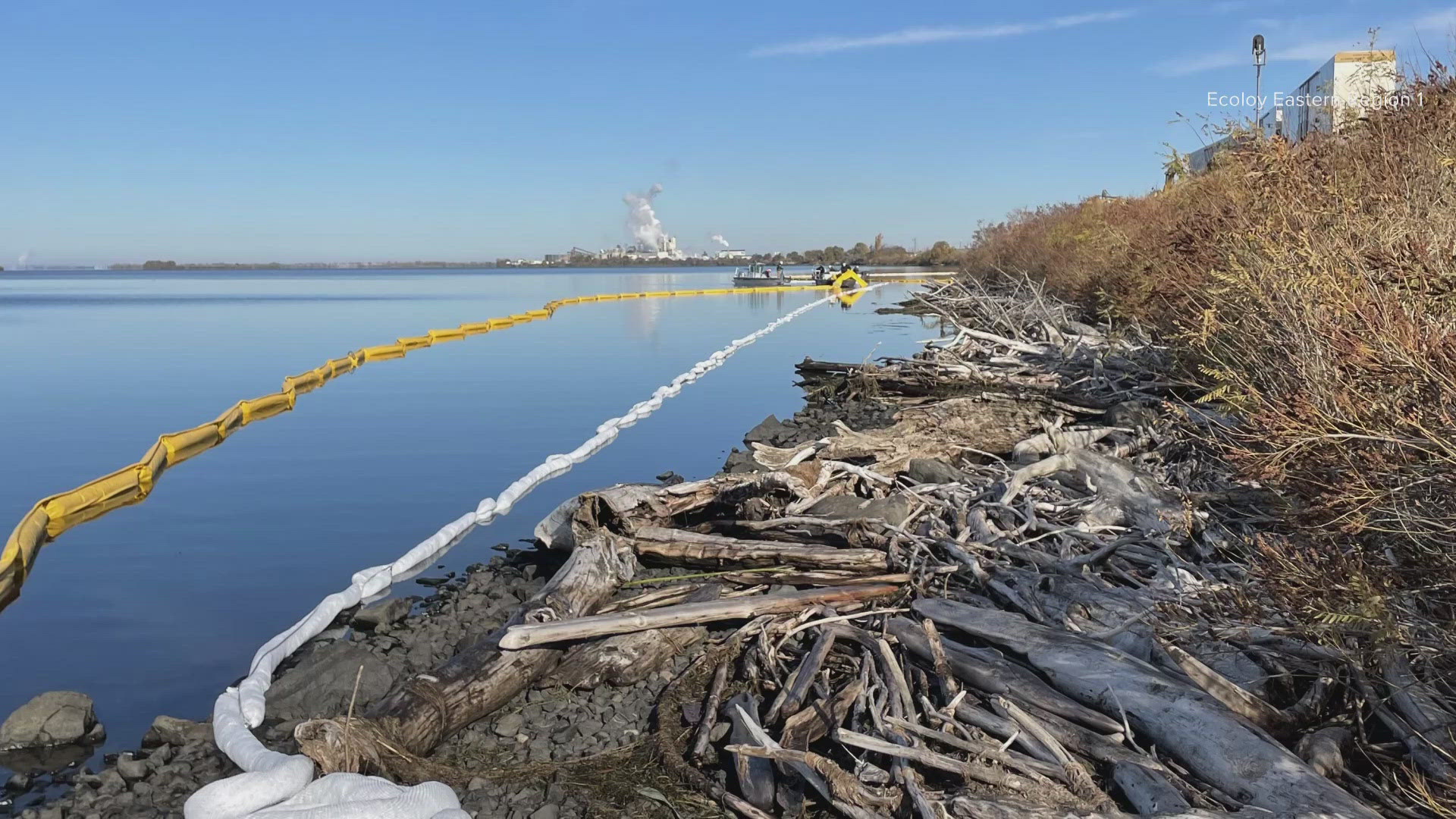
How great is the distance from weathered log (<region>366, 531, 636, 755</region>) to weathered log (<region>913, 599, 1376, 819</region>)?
2179 millimetres

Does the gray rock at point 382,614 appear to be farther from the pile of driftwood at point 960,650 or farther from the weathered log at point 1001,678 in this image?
the weathered log at point 1001,678

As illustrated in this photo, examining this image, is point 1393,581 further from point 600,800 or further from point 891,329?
point 891,329

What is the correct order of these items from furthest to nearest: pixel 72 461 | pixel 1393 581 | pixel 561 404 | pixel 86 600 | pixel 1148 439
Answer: pixel 561 404 → pixel 72 461 → pixel 1148 439 → pixel 86 600 → pixel 1393 581

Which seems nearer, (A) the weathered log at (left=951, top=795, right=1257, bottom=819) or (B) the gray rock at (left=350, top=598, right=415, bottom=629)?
(A) the weathered log at (left=951, top=795, right=1257, bottom=819)

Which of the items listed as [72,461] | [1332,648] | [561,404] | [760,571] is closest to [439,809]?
[760,571]

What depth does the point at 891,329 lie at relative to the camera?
96.1ft

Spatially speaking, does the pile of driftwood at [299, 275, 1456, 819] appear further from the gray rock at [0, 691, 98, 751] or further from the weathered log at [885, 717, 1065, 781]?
the gray rock at [0, 691, 98, 751]

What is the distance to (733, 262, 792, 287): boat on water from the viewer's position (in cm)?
5997

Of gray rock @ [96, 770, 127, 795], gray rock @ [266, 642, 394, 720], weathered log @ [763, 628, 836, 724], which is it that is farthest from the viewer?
gray rock @ [266, 642, 394, 720]

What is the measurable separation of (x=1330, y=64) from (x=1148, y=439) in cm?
2749

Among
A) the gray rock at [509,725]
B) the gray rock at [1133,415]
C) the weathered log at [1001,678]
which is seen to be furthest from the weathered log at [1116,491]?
the gray rock at [509,725]

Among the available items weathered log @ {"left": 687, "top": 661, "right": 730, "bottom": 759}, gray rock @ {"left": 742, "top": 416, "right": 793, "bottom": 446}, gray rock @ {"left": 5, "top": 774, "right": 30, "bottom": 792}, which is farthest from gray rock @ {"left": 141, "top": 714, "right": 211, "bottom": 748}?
gray rock @ {"left": 742, "top": 416, "right": 793, "bottom": 446}

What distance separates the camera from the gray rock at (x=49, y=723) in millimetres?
5086

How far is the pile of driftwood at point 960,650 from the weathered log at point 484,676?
1 centimetres
